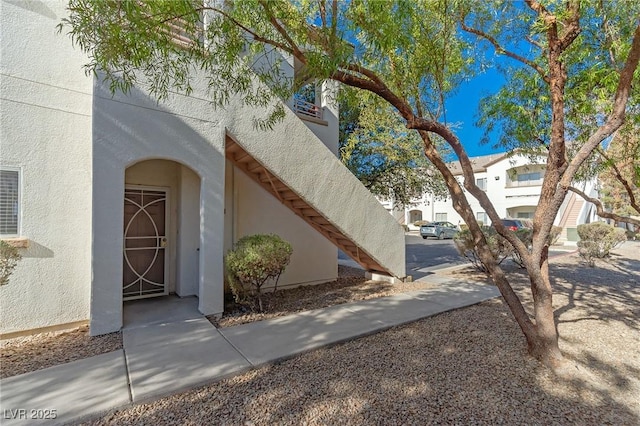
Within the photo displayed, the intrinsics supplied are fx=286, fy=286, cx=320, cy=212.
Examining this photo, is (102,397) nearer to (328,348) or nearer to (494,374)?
(328,348)

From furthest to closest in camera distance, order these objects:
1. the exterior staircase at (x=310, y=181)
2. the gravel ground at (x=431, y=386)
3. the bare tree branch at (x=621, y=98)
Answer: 1. the exterior staircase at (x=310, y=181)
2. the bare tree branch at (x=621, y=98)
3. the gravel ground at (x=431, y=386)

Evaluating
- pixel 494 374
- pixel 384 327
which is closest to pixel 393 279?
pixel 384 327

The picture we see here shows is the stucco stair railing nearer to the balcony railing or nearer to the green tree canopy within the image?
the green tree canopy

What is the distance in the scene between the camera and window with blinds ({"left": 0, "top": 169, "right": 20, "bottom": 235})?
411 centimetres

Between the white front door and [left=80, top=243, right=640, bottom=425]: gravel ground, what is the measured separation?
137 inches

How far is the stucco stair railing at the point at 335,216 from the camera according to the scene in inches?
232

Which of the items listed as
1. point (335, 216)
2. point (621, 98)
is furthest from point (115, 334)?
point (621, 98)

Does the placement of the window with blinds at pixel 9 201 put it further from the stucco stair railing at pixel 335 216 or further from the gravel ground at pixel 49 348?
the stucco stair railing at pixel 335 216

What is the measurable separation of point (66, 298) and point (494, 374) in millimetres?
6131

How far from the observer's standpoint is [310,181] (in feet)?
18.6

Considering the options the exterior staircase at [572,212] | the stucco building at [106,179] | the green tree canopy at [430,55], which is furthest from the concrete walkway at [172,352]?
→ the exterior staircase at [572,212]

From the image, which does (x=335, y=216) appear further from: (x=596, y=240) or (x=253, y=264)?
(x=596, y=240)

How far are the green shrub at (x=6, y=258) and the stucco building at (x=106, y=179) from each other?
17.8 inches

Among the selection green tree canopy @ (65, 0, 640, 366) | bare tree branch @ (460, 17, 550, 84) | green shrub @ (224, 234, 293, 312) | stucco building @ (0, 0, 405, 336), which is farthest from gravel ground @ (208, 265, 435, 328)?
A: bare tree branch @ (460, 17, 550, 84)
